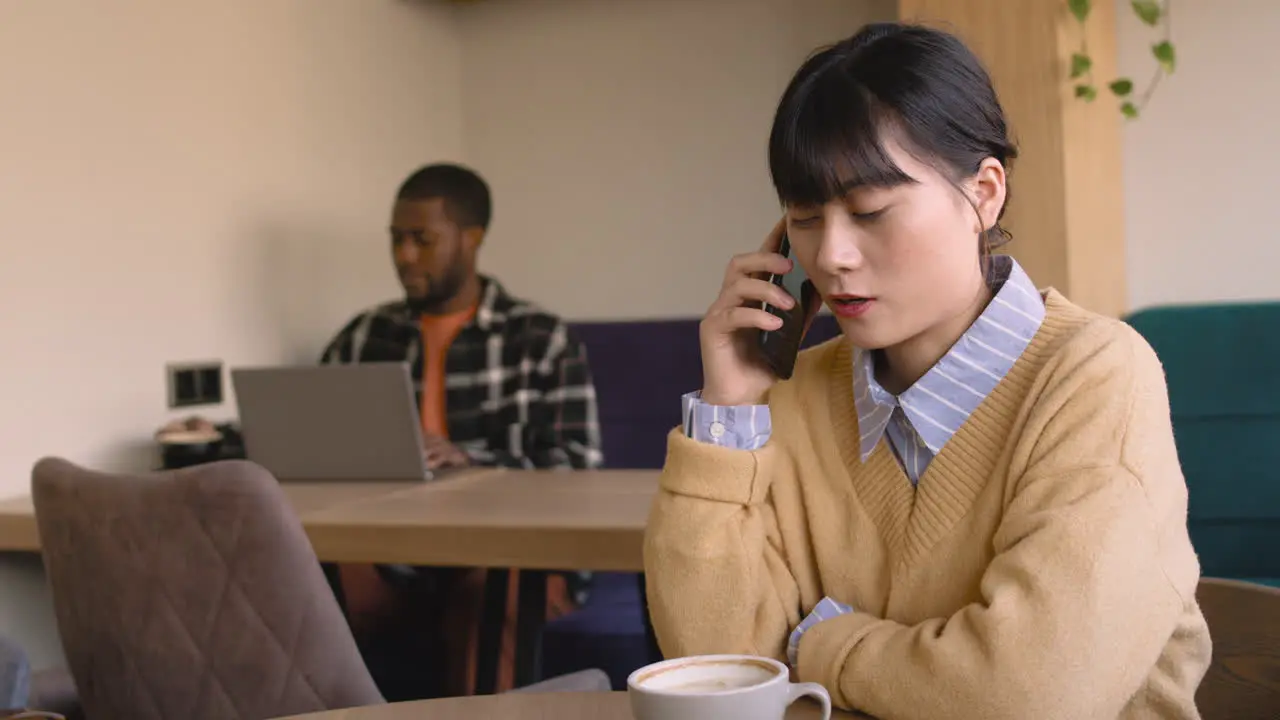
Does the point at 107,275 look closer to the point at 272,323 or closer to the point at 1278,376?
the point at 272,323

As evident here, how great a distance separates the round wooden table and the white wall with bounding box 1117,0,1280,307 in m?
2.33

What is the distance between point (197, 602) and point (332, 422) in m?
1.06

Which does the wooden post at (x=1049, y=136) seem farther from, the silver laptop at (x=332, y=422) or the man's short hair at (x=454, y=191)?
the silver laptop at (x=332, y=422)

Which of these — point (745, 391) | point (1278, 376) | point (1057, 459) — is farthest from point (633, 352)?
point (1057, 459)

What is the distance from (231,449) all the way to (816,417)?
186 cm

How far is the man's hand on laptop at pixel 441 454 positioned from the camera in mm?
2580

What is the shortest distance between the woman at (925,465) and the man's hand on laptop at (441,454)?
1.48 meters

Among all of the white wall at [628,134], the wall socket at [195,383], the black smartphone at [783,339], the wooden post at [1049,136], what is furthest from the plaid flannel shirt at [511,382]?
the black smartphone at [783,339]

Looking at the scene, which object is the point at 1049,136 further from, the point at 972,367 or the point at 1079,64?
the point at 972,367

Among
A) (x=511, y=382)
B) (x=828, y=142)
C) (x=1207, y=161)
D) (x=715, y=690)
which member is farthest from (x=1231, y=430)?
(x=715, y=690)

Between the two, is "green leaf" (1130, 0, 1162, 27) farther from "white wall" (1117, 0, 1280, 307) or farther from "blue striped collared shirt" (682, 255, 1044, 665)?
"blue striped collared shirt" (682, 255, 1044, 665)

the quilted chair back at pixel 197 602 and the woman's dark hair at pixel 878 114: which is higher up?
→ the woman's dark hair at pixel 878 114

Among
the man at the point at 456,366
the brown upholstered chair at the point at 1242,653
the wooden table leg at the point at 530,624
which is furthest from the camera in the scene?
the man at the point at 456,366

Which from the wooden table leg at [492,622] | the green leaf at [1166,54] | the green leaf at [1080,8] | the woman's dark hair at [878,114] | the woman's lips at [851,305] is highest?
the green leaf at [1080,8]
